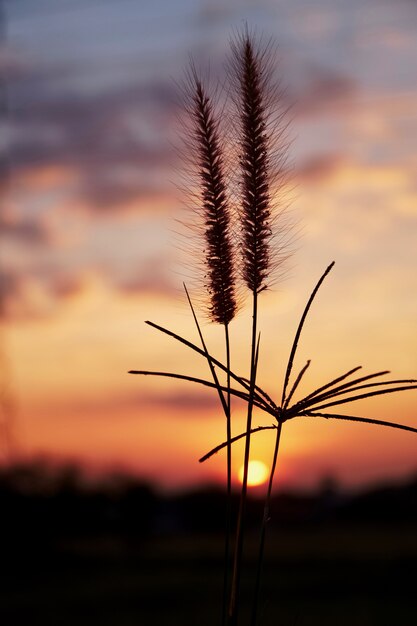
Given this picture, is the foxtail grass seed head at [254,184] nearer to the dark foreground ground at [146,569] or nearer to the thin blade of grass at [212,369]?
the thin blade of grass at [212,369]

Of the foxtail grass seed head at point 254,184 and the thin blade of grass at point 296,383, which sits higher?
the foxtail grass seed head at point 254,184

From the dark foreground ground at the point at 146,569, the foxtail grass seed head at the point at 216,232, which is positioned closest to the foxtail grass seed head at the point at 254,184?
the foxtail grass seed head at the point at 216,232

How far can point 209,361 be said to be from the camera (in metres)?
2.75

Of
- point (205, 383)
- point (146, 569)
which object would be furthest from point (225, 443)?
point (146, 569)

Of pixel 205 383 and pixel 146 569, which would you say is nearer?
pixel 205 383

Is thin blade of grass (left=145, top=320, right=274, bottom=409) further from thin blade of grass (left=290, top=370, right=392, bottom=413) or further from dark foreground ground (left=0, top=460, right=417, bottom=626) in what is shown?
dark foreground ground (left=0, top=460, right=417, bottom=626)

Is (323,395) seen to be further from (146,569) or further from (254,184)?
(146,569)

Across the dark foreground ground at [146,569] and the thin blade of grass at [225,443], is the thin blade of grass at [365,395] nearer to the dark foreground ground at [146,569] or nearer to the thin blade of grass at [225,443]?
the thin blade of grass at [225,443]

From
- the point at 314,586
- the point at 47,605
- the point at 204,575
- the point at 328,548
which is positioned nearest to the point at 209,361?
the point at 47,605

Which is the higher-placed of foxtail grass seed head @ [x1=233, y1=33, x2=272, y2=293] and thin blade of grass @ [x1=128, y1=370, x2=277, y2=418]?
foxtail grass seed head @ [x1=233, y1=33, x2=272, y2=293]

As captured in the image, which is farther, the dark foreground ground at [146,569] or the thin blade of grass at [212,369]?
the dark foreground ground at [146,569]

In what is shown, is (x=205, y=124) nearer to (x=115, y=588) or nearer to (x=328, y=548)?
(x=115, y=588)

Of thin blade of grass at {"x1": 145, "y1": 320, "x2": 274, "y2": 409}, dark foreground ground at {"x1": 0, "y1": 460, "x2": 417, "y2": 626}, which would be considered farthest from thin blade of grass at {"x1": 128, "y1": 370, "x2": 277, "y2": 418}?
dark foreground ground at {"x1": 0, "y1": 460, "x2": 417, "y2": 626}

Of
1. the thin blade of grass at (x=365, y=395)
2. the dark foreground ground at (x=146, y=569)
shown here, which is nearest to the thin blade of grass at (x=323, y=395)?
the thin blade of grass at (x=365, y=395)
